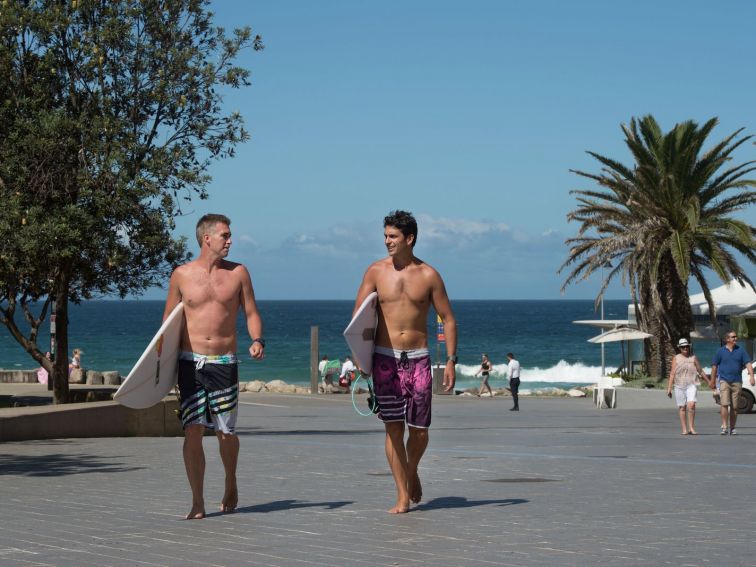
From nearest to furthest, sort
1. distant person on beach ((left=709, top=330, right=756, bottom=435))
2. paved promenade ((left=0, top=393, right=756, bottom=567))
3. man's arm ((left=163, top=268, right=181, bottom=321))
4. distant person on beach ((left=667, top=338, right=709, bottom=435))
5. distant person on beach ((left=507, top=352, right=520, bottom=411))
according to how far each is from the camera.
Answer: paved promenade ((left=0, top=393, right=756, bottom=567))
man's arm ((left=163, top=268, right=181, bottom=321))
distant person on beach ((left=709, top=330, right=756, bottom=435))
distant person on beach ((left=667, top=338, right=709, bottom=435))
distant person on beach ((left=507, top=352, right=520, bottom=411))

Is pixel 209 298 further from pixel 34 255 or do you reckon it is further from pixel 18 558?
pixel 34 255

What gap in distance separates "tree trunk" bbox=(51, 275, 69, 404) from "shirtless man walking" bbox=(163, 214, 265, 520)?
37.6ft

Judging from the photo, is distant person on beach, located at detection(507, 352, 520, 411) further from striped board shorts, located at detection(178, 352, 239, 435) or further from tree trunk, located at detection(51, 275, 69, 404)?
striped board shorts, located at detection(178, 352, 239, 435)

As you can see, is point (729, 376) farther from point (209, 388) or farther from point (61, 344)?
point (209, 388)

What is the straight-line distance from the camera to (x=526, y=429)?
2339 centimetres

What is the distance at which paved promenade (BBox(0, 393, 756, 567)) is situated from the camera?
694 centimetres

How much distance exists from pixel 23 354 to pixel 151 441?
104 metres

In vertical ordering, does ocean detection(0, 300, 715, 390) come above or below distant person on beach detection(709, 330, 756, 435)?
above

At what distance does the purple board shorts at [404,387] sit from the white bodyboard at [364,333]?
4.9 inches

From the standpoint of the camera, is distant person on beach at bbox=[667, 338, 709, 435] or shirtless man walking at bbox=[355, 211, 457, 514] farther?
distant person on beach at bbox=[667, 338, 709, 435]

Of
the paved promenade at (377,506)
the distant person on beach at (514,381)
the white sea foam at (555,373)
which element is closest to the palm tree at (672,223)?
the distant person on beach at (514,381)

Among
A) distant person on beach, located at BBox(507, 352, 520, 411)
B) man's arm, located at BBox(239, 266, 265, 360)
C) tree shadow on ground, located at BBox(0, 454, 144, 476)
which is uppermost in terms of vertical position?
man's arm, located at BBox(239, 266, 265, 360)

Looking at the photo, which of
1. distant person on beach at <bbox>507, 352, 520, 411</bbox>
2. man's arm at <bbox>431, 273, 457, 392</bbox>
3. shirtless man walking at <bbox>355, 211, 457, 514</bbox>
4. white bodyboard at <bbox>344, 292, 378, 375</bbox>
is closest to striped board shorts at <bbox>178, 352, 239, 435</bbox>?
white bodyboard at <bbox>344, 292, 378, 375</bbox>

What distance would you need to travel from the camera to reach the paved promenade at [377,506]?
273 inches
